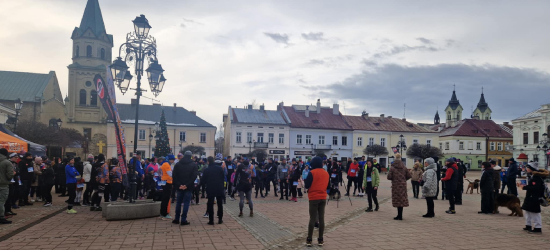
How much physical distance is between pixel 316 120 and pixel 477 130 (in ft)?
105

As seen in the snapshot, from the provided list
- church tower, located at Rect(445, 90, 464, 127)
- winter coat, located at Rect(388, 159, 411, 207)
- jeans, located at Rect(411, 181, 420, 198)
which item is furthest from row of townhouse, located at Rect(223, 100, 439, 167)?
church tower, located at Rect(445, 90, 464, 127)

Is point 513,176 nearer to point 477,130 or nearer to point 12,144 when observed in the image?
point 12,144

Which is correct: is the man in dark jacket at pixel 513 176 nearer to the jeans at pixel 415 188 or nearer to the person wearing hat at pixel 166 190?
the jeans at pixel 415 188

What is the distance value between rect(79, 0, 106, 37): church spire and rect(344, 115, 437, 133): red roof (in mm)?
40286

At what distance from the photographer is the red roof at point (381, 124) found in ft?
197

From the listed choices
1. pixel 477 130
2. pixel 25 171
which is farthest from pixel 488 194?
pixel 477 130

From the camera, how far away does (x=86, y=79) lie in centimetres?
5772

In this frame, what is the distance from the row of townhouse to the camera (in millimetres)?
55156

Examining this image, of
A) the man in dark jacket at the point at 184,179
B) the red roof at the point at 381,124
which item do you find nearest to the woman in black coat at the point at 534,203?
the man in dark jacket at the point at 184,179

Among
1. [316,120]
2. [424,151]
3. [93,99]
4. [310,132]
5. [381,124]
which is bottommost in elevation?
[424,151]

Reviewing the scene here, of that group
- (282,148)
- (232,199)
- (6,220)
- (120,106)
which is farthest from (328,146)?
(6,220)

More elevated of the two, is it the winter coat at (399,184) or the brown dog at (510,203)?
the winter coat at (399,184)

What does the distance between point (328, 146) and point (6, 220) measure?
50.7 meters

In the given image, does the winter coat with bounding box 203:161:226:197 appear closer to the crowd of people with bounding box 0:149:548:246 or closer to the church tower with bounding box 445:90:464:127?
the crowd of people with bounding box 0:149:548:246
